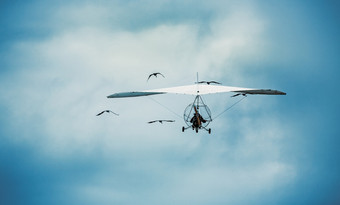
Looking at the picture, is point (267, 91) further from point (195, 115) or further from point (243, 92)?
point (195, 115)

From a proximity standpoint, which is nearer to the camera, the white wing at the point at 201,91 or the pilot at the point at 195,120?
the pilot at the point at 195,120

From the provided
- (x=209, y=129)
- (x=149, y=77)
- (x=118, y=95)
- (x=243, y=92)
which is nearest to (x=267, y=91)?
(x=243, y=92)

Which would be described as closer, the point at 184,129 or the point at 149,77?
the point at 184,129

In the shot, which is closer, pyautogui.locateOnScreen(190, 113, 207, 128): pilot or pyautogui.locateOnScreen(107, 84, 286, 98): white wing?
pyautogui.locateOnScreen(190, 113, 207, 128): pilot

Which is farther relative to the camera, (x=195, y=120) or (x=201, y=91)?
(x=201, y=91)

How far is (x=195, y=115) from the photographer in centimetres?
3456

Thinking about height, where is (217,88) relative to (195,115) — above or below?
above

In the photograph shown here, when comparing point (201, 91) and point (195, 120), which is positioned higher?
point (201, 91)

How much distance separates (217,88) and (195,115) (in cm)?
298

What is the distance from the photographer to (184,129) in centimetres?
3381

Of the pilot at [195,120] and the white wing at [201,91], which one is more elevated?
the white wing at [201,91]

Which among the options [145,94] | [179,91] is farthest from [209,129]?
[145,94]

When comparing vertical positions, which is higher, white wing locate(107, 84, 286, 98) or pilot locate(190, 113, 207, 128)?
white wing locate(107, 84, 286, 98)

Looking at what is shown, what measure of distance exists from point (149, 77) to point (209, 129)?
673cm
